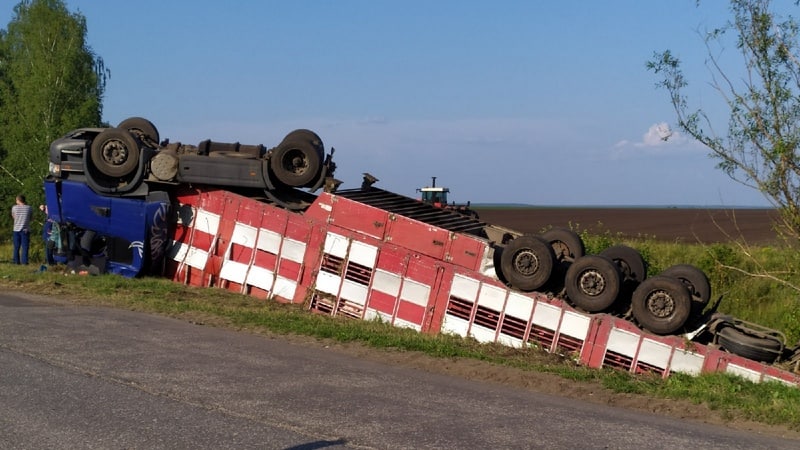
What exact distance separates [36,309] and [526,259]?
7433 mm

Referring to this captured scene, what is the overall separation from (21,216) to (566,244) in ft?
40.9

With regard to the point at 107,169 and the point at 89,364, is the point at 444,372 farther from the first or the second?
the point at 107,169

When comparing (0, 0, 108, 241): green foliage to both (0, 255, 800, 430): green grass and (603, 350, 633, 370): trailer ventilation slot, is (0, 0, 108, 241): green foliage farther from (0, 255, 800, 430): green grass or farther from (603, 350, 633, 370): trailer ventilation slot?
(603, 350, 633, 370): trailer ventilation slot

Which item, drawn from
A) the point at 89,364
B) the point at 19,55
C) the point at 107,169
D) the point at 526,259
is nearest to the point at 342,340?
the point at 526,259

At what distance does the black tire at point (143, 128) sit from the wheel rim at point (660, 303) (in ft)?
32.8

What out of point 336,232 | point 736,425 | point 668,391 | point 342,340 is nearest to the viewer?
point 736,425

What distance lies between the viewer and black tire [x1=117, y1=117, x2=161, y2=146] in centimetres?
1715

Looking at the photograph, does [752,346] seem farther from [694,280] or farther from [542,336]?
[542,336]

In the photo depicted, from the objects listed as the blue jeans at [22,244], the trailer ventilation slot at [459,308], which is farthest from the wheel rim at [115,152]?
the trailer ventilation slot at [459,308]

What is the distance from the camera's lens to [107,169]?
1608cm

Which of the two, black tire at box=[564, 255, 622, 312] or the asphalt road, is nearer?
the asphalt road

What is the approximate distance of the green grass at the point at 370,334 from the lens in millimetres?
9695

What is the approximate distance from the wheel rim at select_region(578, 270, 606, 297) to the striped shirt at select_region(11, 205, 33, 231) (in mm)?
13222

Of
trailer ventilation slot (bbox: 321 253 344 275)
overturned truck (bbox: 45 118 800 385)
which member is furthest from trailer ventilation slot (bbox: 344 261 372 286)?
trailer ventilation slot (bbox: 321 253 344 275)
